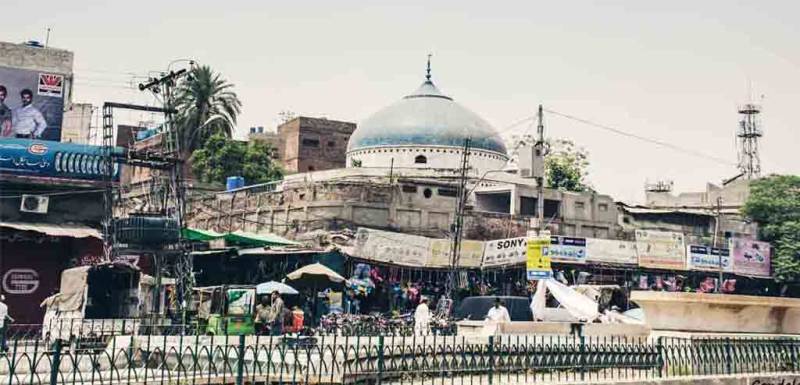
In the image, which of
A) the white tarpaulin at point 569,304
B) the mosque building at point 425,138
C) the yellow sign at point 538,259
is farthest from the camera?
the mosque building at point 425,138

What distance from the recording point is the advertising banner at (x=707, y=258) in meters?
→ 39.2

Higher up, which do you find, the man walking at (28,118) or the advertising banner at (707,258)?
the man walking at (28,118)

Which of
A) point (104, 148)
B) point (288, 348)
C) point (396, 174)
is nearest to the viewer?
point (288, 348)

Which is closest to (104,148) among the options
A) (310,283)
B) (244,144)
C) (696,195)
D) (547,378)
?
(310,283)

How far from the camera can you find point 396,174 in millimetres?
43938

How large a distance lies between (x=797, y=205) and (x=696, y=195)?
1075 centimetres

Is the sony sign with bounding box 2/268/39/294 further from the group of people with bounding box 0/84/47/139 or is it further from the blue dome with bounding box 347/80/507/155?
the blue dome with bounding box 347/80/507/155

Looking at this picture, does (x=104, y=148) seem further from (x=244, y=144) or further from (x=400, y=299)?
(x=244, y=144)

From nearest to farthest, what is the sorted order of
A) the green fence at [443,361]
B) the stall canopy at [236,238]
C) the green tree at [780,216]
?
1. the green fence at [443,361]
2. the stall canopy at [236,238]
3. the green tree at [780,216]

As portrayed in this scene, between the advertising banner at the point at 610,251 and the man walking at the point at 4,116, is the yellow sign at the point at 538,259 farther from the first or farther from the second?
the man walking at the point at 4,116

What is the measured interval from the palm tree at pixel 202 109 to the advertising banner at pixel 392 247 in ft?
76.3

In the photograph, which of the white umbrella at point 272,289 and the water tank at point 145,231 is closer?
the water tank at point 145,231

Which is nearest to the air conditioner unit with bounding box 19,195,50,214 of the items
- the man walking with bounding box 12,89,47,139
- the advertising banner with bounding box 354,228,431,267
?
the man walking with bounding box 12,89,47,139

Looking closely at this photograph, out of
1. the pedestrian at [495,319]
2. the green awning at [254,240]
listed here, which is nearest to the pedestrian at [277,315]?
the pedestrian at [495,319]
